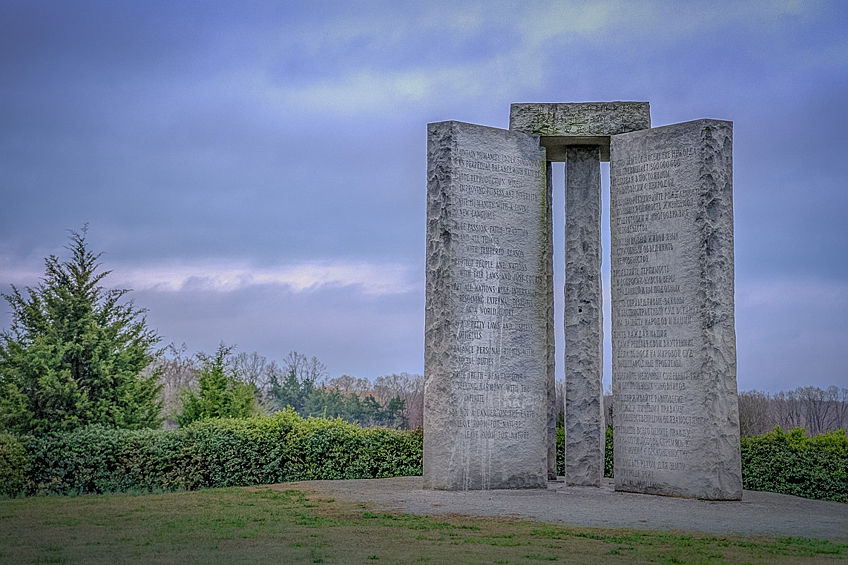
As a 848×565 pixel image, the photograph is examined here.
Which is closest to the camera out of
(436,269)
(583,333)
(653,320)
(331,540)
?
(331,540)

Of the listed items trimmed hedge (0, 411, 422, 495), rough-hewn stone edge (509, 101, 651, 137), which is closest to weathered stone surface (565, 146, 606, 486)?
rough-hewn stone edge (509, 101, 651, 137)

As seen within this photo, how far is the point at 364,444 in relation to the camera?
1382 cm

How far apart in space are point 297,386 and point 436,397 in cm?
1555

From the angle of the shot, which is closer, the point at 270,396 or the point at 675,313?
the point at 675,313

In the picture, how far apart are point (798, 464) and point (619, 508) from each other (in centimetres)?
425

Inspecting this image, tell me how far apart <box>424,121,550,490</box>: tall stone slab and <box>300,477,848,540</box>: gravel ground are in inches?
20.2

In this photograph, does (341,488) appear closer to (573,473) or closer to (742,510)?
(573,473)

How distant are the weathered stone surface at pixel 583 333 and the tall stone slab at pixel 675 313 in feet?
1.53

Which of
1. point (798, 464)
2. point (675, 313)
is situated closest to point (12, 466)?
point (675, 313)

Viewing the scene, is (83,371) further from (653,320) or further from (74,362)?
(653,320)

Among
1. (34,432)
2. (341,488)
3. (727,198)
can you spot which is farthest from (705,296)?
(34,432)

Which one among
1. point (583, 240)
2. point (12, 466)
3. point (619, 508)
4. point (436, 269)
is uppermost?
point (583, 240)

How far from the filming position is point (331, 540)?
298 inches

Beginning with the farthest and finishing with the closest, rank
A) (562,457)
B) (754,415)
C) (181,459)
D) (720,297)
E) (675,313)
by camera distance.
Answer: (754,415)
(562,457)
(181,459)
(675,313)
(720,297)
